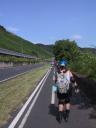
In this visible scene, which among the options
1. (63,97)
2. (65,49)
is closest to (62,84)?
(63,97)

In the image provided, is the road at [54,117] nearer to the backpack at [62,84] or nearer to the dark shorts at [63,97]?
the dark shorts at [63,97]

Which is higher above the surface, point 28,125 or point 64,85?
point 64,85

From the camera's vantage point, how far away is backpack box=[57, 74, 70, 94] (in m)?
12.6

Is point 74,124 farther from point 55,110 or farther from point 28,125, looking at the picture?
point 55,110

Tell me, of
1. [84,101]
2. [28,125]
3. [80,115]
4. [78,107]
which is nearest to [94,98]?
[84,101]

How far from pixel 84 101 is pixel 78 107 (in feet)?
7.46

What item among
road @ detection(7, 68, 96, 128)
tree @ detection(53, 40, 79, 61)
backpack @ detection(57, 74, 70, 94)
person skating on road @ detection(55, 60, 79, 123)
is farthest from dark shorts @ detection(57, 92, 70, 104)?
tree @ detection(53, 40, 79, 61)

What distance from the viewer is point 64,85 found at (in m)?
12.6

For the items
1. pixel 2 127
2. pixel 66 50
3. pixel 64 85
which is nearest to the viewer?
pixel 2 127

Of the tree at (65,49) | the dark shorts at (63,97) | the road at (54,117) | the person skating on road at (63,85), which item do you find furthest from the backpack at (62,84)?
the tree at (65,49)

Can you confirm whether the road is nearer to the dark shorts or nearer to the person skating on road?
the person skating on road

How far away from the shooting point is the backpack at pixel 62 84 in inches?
497

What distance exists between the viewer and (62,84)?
12.6m

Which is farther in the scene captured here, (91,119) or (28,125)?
→ (91,119)
